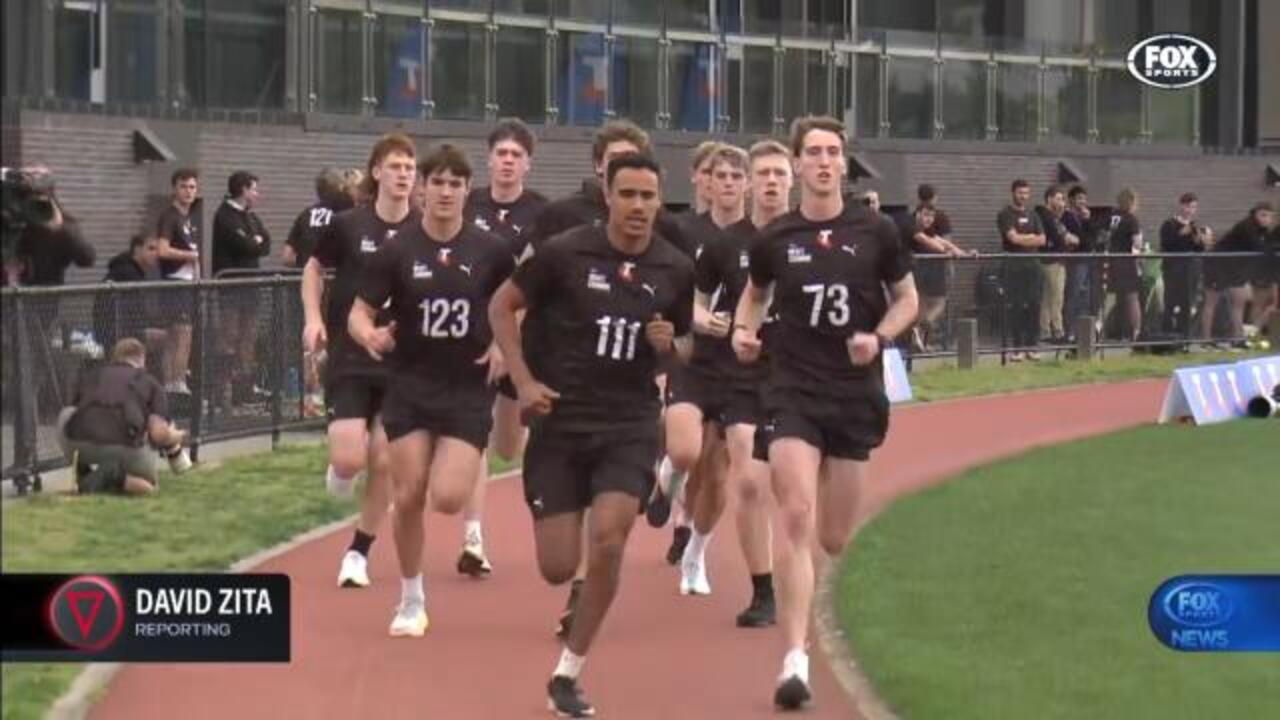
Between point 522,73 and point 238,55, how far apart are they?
5.41 m

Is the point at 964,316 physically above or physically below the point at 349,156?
below

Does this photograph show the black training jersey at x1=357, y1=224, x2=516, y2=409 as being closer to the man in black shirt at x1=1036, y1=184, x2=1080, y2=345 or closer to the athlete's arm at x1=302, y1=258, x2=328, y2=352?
the athlete's arm at x1=302, y1=258, x2=328, y2=352

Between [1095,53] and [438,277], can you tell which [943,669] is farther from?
[1095,53]

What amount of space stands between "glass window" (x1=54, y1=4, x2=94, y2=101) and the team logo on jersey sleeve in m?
2.79

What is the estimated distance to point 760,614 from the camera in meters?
11.0

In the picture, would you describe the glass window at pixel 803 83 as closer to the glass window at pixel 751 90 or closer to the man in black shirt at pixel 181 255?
the glass window at pixel 751 90

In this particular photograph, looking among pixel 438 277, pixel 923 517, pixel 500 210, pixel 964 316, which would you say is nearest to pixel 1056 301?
pixel 964 316

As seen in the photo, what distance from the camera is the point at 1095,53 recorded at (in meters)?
35.1

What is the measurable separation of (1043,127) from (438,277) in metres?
26.0

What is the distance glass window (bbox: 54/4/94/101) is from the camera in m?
9.22

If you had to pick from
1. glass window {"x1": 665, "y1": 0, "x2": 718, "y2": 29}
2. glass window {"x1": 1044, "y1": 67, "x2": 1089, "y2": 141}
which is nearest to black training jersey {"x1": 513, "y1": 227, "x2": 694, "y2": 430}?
glass window {"x1": 665, "y1": 0, "x2": 718, "y2": 29}

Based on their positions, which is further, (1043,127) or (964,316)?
(1043,127)

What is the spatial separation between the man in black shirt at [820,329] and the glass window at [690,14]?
1997 cm

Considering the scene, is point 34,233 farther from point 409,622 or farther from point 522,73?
point 522,73
